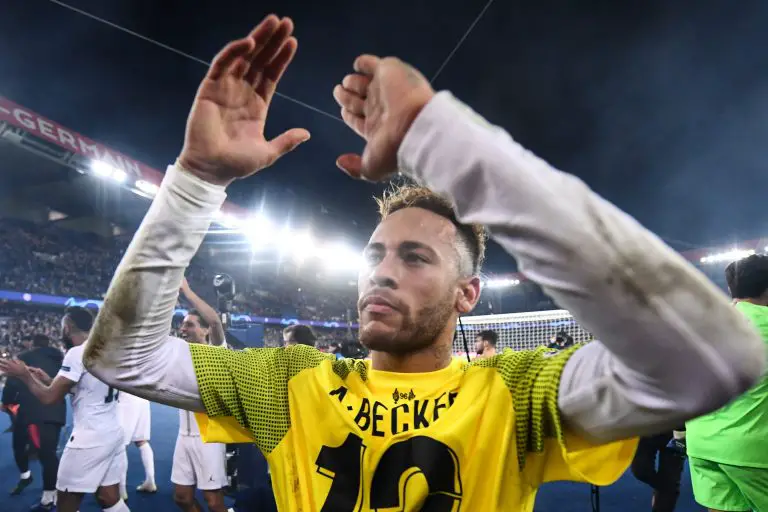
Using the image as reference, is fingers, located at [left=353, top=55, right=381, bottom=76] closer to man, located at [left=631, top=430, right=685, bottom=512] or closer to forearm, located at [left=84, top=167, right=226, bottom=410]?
forearm, located at [left=84, top=167, right=226, bottom=410]

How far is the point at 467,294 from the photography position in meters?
1.76

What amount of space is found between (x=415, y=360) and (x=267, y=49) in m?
1.11

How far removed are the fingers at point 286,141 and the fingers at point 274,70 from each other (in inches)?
5.1

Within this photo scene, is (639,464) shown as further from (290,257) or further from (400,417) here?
(290,257)

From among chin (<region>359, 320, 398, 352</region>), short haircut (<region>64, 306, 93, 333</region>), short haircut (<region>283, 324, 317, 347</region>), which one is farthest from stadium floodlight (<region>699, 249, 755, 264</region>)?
chin (<region>359, 320, 398, 352</region>)

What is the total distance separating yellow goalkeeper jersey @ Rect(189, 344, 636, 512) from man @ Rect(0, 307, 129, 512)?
11.4 ft

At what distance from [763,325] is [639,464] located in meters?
2.22

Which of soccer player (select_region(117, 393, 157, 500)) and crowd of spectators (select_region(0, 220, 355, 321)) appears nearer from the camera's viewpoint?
soccer player (select_region(117, 393, 157, 500))

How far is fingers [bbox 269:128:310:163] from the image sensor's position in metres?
1.42

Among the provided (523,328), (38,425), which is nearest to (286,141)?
(38,425)

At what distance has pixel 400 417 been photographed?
1.48 metres

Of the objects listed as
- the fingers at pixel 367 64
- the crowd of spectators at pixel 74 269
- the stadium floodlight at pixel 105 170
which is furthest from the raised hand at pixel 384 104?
the crowd of spectators at pixel 74 269

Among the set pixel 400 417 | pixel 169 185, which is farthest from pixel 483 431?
pixel 169 185

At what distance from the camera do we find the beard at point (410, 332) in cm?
149
